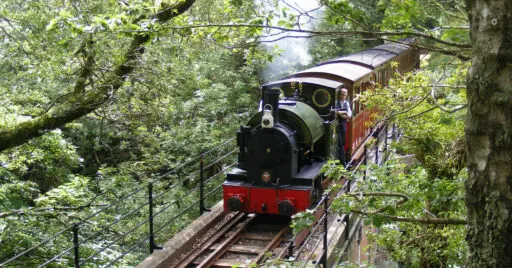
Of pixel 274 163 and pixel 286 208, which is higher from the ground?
pixel 274 163

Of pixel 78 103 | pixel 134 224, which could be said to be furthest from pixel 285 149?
pixel 134 224

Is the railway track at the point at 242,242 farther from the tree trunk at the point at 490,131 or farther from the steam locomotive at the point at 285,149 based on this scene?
the tree trunk at the point at 490,131

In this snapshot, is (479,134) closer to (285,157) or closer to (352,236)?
(285,157)

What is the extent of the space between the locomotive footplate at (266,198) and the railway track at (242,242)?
1.21 feet

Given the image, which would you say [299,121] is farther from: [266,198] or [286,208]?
[286,208]

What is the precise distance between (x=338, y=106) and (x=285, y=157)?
222cm

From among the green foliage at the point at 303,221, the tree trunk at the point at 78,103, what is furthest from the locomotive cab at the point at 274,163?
the green foliage at the point at 303,221

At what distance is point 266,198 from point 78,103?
3.43 metres

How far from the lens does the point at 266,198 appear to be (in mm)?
8359

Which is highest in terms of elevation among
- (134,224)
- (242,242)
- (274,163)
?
(274,163)

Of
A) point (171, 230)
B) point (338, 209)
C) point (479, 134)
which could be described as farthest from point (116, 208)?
point (479, 134)

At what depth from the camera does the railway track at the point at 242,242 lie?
7191 millimetres

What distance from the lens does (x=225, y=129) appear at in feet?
52.6

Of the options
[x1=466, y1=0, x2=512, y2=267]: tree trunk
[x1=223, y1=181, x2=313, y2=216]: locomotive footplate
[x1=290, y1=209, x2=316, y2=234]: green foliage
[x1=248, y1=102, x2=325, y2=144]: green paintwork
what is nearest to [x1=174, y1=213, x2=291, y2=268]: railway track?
[x1=223, y1=181, x2=313, y2=216]: locomotive footplate
